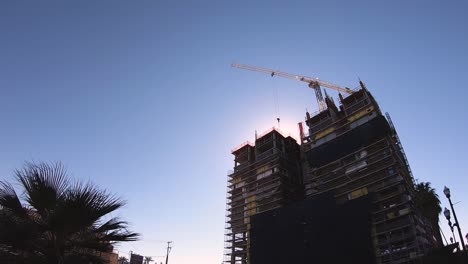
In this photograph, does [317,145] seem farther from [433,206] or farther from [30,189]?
[30,189]

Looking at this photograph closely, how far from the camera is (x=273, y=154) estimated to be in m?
83.6

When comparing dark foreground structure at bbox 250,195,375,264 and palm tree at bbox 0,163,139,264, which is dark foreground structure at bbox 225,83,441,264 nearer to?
dark foreground structure at bbox 250,195,375,264

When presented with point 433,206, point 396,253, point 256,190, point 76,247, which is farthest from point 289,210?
point 76,247

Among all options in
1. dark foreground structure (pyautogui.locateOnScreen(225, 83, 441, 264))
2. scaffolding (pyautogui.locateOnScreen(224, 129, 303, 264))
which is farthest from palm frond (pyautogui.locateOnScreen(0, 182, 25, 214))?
scaffolding (pyautogui.locateOnScreen(224, 129, 303, 264))

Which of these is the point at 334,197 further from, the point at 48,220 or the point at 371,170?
the point at 48,220

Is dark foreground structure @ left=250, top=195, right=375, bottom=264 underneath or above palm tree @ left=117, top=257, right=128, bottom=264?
above

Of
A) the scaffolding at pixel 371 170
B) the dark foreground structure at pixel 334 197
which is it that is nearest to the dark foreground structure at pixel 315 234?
the dark foreground structure at pixel 334 197

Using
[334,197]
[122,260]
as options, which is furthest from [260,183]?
[122,260]

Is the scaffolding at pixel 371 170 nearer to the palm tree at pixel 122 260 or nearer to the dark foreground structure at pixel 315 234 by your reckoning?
the dark foreground structure at pixel 315 234

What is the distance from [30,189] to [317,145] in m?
73.3

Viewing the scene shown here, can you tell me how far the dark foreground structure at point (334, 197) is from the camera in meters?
55.0

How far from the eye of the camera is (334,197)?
205ft

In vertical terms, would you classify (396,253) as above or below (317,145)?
below

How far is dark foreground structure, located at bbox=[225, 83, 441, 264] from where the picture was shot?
5503cm
